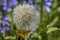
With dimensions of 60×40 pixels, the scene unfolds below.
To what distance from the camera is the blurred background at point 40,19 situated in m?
0.69

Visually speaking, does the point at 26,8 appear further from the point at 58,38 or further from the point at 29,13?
the point at 58,38

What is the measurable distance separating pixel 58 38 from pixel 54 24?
0.07m

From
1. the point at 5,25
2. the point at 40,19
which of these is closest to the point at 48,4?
the point at 40,19

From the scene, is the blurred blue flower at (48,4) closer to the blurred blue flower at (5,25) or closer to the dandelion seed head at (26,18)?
the dandelion seed head at (26,18)

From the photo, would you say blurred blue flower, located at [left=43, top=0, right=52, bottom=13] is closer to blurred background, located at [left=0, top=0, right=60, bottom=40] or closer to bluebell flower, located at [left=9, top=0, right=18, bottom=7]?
blurred background, located at [left=0, top=0, right=60, bottom=40]

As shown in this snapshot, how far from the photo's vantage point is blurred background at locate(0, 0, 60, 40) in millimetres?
690

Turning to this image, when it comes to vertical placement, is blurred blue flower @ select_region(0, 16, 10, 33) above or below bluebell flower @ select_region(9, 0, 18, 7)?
below

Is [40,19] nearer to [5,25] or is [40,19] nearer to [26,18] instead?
[26,18]

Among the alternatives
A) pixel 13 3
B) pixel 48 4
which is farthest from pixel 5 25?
pixel 48 4

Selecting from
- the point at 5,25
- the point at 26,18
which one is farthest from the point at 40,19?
the point at 5,25

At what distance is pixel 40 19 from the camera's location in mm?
713

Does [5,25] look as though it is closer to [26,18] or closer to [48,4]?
[26,18]

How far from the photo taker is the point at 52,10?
711 millimetres

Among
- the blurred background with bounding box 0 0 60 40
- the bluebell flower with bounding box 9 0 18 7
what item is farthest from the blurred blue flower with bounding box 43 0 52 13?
the bluebell flower with bounding box 9 0 18 7
